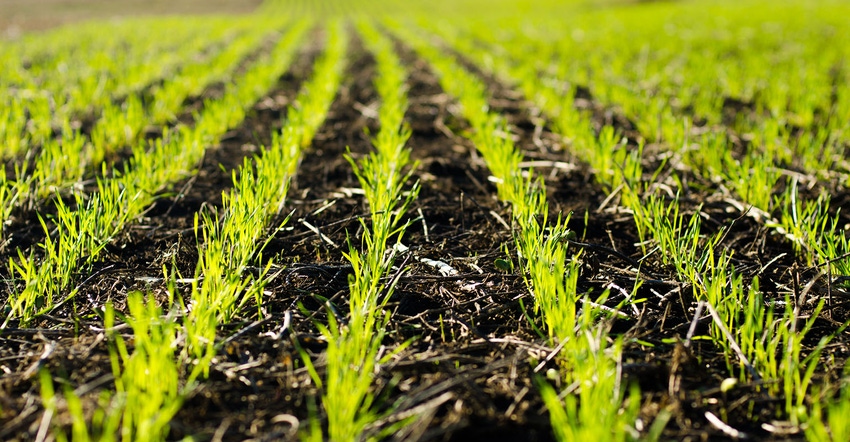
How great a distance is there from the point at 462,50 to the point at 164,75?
426 centimetres

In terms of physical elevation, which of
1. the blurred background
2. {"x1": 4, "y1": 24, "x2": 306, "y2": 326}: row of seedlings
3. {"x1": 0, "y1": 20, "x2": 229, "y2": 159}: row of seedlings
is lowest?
the blurred background

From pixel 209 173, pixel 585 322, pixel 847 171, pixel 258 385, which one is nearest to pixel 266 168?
pixel 209 173

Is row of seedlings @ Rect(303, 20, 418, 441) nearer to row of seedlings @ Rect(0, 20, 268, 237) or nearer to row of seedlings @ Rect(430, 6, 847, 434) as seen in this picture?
row of seedlings @ Rect(430, 6, 847, 434)

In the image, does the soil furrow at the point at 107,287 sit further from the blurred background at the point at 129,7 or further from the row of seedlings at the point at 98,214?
the blurred background at the point at 129,7

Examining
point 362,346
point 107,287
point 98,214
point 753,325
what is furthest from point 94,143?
point 753,325

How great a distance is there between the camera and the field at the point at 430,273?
1423 millimetres

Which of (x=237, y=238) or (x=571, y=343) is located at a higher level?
(x=571, y=343)

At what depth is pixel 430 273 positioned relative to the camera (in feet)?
7.23

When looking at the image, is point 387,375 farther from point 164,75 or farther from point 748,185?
point 164,75

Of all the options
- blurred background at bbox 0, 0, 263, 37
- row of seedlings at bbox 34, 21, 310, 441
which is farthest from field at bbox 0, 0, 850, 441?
blurred background at bbox 0, 0, 263, 37

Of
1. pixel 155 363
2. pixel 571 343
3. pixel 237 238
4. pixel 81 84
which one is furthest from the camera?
pixel 81 84

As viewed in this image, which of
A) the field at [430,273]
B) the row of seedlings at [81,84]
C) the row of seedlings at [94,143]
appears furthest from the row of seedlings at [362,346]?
the row of seedlings at [81,84]

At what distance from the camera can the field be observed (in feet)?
4.67

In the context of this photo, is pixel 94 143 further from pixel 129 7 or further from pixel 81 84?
pixel 129 7
